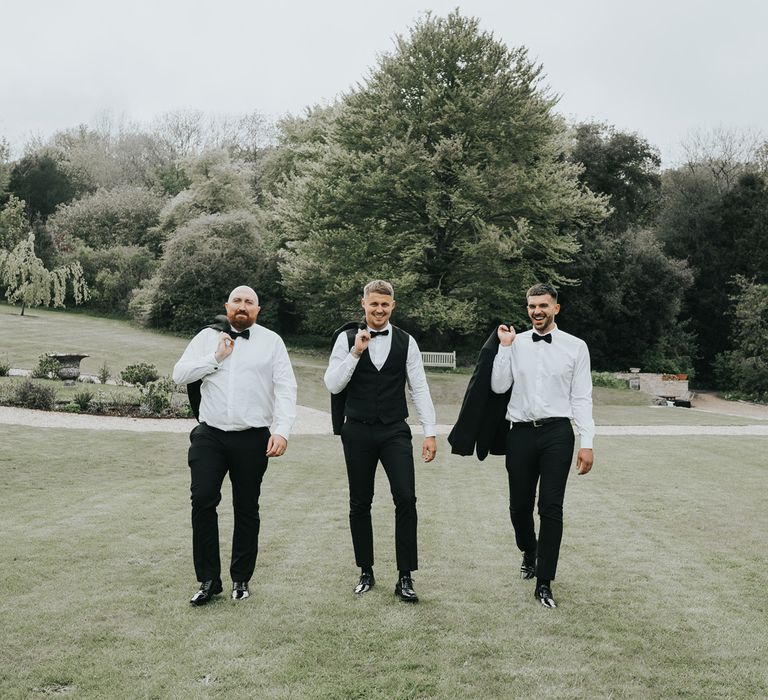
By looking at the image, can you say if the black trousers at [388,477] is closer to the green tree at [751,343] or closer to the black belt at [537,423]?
the black belt at [537,423]

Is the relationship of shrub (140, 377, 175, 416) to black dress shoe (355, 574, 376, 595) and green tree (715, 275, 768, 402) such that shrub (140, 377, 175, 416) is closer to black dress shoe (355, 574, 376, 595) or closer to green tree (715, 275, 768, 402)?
black dress shoe (355, 574, 376, 595)

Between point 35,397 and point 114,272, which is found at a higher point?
point 114,272

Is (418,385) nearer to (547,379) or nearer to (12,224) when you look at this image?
(547,379)

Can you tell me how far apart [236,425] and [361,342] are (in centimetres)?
94

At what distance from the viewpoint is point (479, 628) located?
3.95 meters

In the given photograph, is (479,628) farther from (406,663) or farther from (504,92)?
(504,92)

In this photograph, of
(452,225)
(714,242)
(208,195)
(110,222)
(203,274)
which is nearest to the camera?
(452,225)

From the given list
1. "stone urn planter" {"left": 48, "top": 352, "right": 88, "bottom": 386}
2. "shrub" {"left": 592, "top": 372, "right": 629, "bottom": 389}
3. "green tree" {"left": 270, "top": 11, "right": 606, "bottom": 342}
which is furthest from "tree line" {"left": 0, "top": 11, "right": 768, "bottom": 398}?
"stone urn planter" {"left": 48, "top": 352, "right": 88, "bottom": 386}

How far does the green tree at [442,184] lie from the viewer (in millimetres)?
27672

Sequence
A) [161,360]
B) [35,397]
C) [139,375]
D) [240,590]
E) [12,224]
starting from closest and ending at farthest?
[240,590], [35,397], [139,375], [161,360], [12,224]

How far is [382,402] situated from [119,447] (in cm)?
845

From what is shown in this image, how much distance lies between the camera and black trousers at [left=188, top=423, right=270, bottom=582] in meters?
4.45

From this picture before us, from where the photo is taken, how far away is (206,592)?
14.3 feet

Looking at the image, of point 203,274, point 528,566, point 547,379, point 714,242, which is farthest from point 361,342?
point 714,242
